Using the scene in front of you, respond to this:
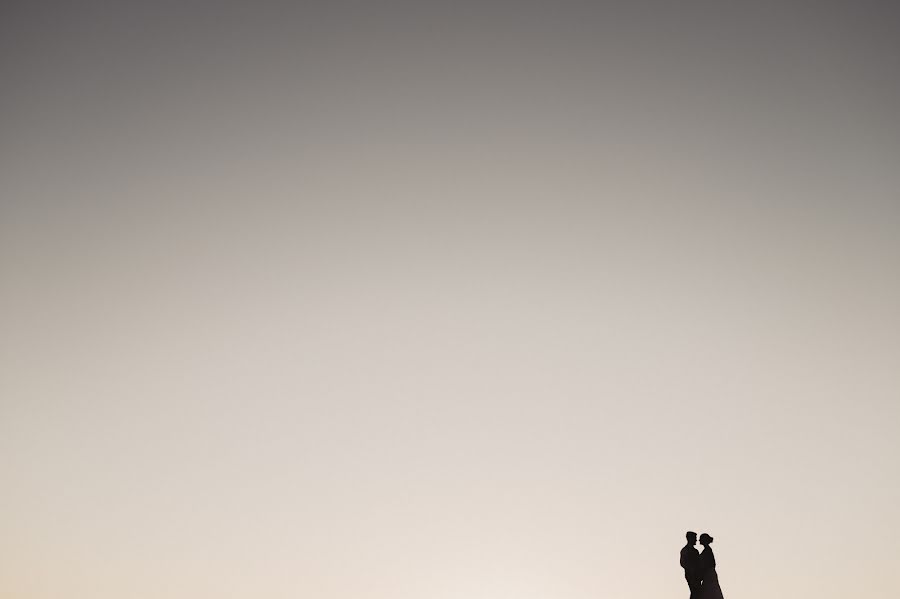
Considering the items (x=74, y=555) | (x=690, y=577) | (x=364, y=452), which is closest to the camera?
(x=690, y=577)

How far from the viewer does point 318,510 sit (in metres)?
11.5

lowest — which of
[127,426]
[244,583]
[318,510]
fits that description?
[244,583]

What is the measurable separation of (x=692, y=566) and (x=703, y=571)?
9cm

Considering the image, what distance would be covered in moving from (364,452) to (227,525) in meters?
1.84

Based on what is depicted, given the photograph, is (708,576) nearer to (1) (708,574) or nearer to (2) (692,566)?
(1) (708,574)

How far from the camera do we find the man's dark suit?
777cm

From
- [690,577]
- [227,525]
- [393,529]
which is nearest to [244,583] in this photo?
[227,525]

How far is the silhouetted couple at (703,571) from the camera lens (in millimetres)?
7719

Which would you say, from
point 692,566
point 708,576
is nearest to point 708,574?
point 708,576

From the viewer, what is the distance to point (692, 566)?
7801 mm

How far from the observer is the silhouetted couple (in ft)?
25.3

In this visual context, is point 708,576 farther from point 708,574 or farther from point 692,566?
point 692,566

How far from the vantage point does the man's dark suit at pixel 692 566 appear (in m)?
7.77

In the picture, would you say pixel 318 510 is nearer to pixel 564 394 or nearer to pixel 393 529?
pixel 393 529
